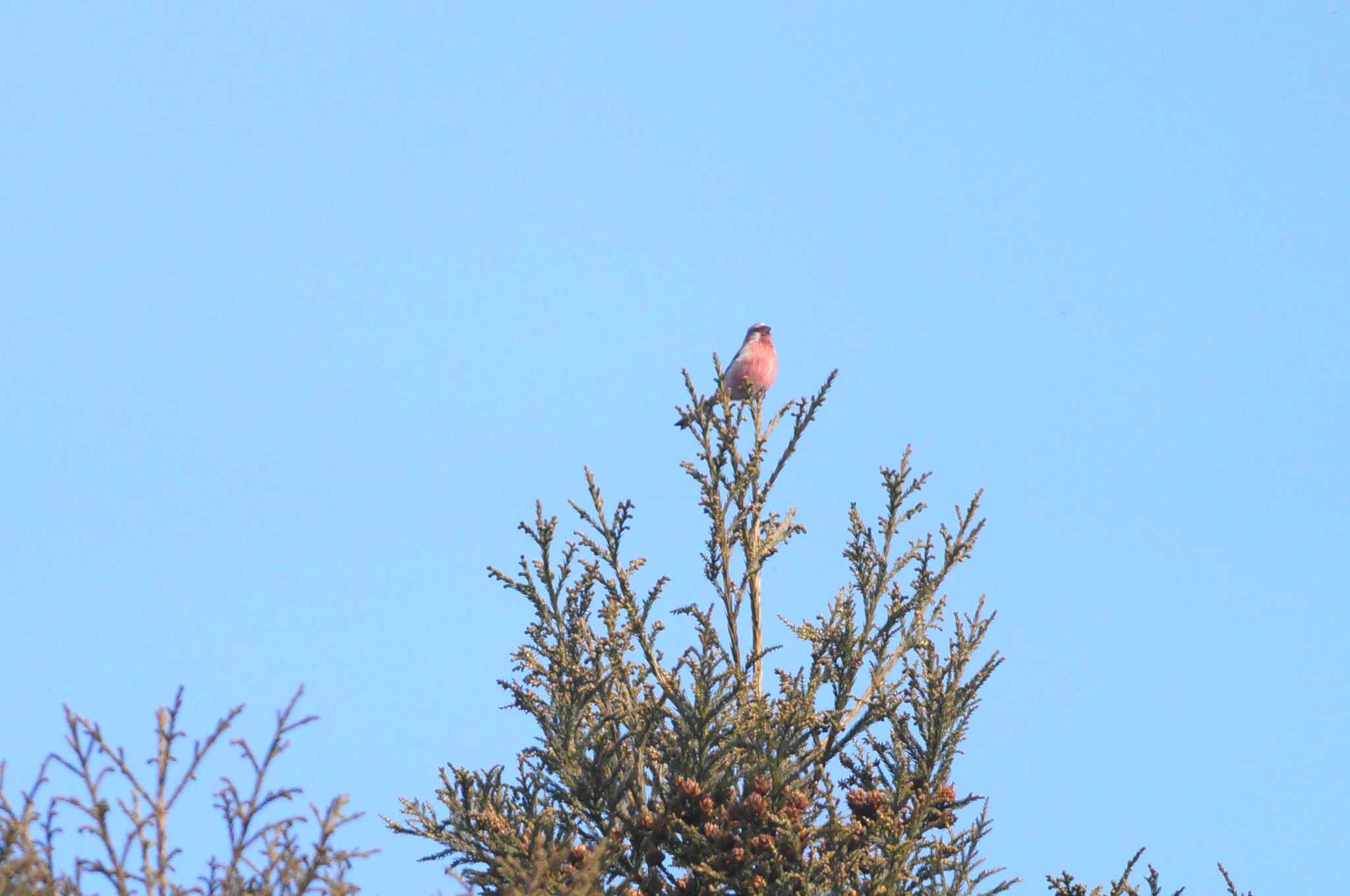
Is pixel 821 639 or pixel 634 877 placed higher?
pixel 821 639

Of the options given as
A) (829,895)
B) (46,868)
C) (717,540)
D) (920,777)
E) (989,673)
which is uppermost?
(717,540)

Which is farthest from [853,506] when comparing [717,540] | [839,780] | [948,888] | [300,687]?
[300,687]

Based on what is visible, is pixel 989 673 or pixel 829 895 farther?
pixel 989 673

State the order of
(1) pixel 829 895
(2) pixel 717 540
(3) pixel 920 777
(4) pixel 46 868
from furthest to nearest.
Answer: (2) pixel 717 540 → (3) pixel 920 777 → (1) pixel 829 895 → (4) pixel 46 868

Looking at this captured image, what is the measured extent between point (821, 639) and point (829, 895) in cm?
162

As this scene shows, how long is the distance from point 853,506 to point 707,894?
2632 millimetres

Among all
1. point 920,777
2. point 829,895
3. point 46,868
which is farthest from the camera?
point 920,777

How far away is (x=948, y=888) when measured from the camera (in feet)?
28.4

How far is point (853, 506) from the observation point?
9742mm

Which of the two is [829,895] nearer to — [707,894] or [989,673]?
[707,894]

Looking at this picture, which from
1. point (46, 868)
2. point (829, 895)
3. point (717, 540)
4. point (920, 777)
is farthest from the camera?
point (717, 540)

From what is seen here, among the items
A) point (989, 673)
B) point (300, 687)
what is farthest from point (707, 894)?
point (300, 687)

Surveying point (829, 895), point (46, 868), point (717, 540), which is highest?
point (717, 540)

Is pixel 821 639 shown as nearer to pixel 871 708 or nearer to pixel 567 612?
pixel 871 708
